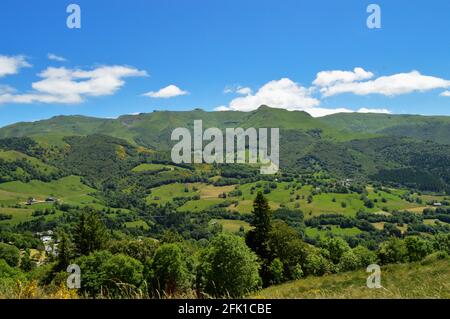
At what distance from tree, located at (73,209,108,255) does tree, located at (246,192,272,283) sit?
91.0 feet

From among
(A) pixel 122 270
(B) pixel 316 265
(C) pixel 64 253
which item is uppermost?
(A) pixel 122 270

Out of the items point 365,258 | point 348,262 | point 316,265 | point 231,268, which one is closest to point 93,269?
point 231,268

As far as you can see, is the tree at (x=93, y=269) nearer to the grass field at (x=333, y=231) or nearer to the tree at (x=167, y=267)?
the tree at (x=167, y=267)

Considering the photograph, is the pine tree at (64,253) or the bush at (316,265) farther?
the pine tree at (64,253)

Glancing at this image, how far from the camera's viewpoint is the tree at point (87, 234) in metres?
66.7

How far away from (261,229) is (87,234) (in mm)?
31202

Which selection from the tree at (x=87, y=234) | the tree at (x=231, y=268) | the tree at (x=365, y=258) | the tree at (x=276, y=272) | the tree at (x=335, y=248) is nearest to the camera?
the tree at (x=231, y=268)

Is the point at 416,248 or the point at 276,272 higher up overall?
the point at 276,272

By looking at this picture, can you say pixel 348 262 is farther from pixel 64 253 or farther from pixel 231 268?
pixel 64 253

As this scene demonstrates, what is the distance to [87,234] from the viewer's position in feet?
221

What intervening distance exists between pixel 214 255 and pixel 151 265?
60.6 ft

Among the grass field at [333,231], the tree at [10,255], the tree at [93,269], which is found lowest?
the grass field at [333,231]

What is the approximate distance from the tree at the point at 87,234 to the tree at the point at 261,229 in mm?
27739

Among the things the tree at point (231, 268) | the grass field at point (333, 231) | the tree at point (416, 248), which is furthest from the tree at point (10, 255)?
the grass field at point (333, 231)
